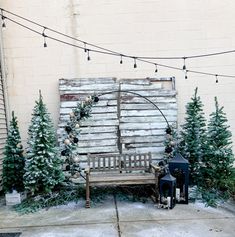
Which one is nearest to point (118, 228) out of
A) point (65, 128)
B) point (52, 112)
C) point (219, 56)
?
point (65, 128)

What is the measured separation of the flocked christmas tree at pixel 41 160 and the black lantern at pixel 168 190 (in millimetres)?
1727

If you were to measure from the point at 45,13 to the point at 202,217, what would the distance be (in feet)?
15.2

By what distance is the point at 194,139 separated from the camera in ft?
19.1

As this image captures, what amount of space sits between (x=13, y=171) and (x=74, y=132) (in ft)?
3.96

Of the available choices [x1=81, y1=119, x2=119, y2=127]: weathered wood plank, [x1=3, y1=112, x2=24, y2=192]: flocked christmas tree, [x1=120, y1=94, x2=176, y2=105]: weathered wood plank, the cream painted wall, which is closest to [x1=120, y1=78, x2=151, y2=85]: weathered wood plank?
the cream painted wall

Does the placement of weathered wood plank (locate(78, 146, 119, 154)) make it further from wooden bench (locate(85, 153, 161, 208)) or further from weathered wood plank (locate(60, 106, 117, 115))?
weathered wood plank (locate(60, 106, 117, 115))

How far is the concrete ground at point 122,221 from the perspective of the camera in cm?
402

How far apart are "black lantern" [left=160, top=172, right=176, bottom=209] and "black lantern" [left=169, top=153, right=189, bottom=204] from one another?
216mm

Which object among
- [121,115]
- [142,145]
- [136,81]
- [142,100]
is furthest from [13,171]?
[136,81]

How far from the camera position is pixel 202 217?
14.9 feet

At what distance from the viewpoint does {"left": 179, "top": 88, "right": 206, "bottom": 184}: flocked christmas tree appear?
18.9 feet

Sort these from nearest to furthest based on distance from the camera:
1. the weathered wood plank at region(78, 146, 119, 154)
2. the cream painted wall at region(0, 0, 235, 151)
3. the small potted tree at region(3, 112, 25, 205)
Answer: the small potted tree at region(3, 112, 25, 205) → the weathered wood plank at region(78, 146, 119, 154) → the cream painted wall at region(0, 0, 235, 151)

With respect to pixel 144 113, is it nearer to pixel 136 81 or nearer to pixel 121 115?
pixel 121 115

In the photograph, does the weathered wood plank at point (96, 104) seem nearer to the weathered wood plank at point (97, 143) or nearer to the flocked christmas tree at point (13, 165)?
the weathered wood plank at point (97, 143)
